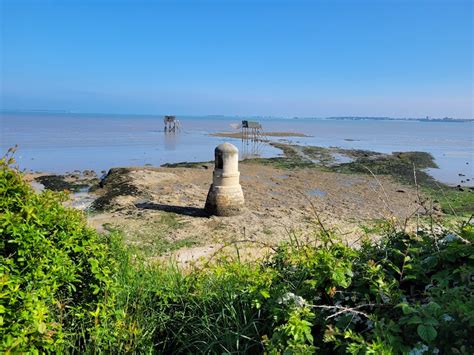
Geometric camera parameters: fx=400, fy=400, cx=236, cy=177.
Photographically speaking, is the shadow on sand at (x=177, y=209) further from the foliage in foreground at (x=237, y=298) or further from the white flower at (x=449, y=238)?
the white flower at (x=449, y=238)

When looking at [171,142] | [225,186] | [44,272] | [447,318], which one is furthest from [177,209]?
[171,142]

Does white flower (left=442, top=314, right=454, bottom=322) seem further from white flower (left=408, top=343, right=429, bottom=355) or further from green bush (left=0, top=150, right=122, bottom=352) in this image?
green bush (left=0, top=150, right=122, bottom=352)

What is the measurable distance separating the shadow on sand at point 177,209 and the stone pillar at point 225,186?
1.23 ft

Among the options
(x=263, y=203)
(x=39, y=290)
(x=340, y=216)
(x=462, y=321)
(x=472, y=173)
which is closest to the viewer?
(x=462, y=321)

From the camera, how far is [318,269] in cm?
294

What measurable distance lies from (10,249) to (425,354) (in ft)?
8.88

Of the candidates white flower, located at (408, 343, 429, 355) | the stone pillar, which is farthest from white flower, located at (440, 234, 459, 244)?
the stone pillar

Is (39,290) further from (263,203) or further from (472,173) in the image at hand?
(472,173)

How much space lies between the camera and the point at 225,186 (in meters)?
11.1

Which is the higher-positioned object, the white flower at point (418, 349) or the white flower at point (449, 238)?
the white flower at point (449, 238)

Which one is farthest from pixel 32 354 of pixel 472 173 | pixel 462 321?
pixel 472 173

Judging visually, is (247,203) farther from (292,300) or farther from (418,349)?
(418,349)

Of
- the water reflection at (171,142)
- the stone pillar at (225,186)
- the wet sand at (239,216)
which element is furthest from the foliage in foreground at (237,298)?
the water reflection at (171,142)

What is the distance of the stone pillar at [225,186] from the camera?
35.6ft
